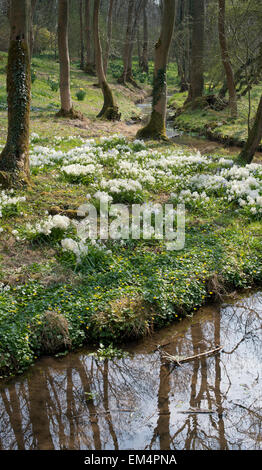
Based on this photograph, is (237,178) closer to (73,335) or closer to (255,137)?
(255,137)

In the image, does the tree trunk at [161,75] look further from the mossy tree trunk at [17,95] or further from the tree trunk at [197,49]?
the tree trunk at [197,49]

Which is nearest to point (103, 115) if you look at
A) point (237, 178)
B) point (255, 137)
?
point (255, 137)

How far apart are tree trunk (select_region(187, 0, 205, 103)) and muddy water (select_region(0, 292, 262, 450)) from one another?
20465 millimetres

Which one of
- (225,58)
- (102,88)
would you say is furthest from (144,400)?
(225,58)

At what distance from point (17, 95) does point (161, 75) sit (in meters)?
7.46

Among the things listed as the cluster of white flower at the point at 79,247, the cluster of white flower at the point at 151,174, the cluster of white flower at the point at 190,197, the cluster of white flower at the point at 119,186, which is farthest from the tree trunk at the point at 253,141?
the cluster of white flower at the point at 79,247

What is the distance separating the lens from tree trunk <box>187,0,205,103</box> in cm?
2272

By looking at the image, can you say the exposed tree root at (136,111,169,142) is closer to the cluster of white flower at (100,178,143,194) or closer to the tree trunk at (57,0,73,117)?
the tree trunk at (57,0,73,117)

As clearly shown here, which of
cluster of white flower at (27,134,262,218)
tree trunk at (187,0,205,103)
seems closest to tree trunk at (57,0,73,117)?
cluster of white flower at (27,134,262,218)

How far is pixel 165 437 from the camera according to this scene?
3.78m

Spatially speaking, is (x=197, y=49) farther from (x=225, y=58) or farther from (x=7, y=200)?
(x=7, y=200)

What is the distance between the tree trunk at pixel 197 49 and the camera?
22719 millimetres

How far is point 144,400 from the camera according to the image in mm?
4230

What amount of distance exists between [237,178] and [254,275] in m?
3.86
